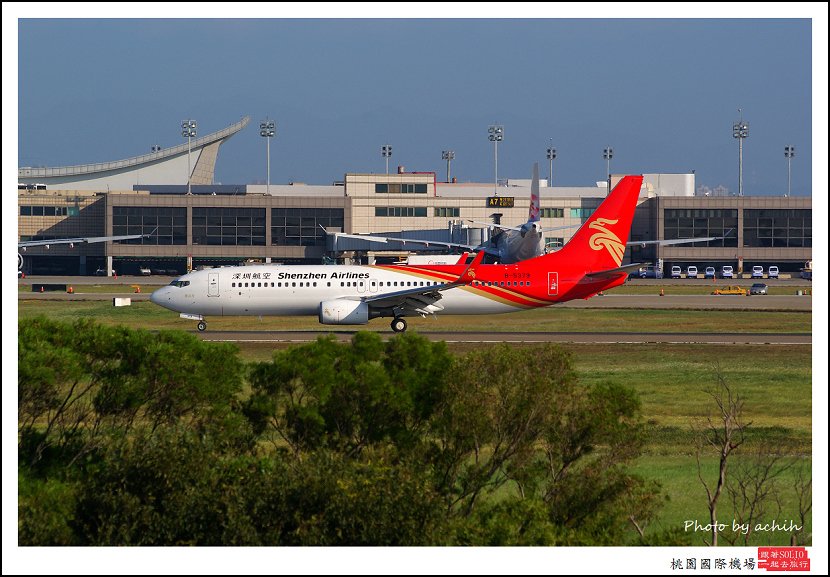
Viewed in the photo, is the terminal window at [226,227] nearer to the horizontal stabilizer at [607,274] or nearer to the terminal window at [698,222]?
the terminal window at [698,222]

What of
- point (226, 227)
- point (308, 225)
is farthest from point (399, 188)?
point (226, 227)

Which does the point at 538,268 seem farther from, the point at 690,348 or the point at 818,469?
the point at 818,469

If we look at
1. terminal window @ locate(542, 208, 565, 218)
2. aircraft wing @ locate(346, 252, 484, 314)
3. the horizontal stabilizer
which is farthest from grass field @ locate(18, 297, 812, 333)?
terminal window @ locate(542, 208, 565, 218)

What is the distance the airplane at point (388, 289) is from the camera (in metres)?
63.8

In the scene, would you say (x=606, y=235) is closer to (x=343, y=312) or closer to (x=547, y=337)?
(x=547, y=337)

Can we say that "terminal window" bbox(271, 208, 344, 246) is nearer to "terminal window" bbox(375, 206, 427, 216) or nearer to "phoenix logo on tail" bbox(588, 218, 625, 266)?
"terminal window" bbox(375, 206, 427, 216)

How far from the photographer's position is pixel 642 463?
3378 cm

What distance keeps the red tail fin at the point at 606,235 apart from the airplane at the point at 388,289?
0.37 feet

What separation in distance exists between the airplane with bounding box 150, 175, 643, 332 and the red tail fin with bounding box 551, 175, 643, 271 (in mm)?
111

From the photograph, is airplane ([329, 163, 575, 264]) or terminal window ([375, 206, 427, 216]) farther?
terminal window ([375, 206, 427, 216])

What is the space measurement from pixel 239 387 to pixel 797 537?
1476cm

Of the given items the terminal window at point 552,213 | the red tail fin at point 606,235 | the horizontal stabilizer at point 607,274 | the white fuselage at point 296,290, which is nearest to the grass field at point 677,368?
the white fuselage at point 296,290

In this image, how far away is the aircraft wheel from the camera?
63.4 meters

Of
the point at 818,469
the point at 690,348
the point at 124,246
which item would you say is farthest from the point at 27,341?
the point at 124,246
